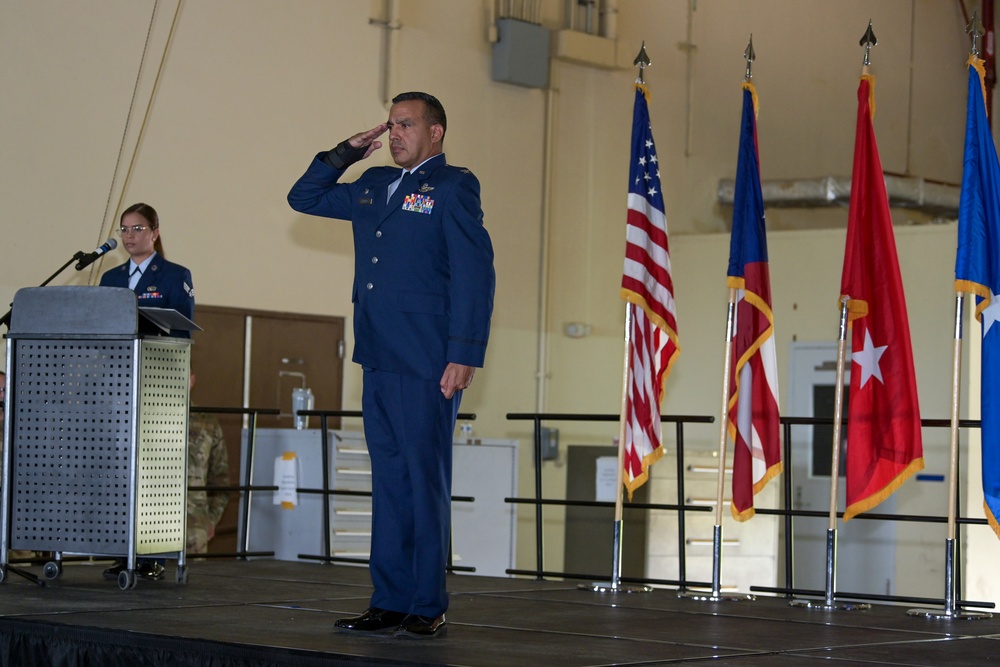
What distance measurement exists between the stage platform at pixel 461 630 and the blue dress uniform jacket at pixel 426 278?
2.65 feet

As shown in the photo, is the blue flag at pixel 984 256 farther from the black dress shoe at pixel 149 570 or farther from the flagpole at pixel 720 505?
the black dress shoe at pixel 149 570

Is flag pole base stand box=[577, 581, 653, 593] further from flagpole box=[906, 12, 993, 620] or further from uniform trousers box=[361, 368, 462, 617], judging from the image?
uniform trousers box=[361, 368, 462, 617]

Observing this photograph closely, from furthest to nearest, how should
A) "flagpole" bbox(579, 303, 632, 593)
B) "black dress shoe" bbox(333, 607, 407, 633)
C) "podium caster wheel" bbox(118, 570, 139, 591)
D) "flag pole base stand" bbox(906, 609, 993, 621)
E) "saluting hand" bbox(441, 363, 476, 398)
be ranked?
"flagpole" bbox(579, 303, 632, 593) < "flag pole base stand" bbox(906, 609, 993, 621) < "podium caster wheel" bbox(118, 570, 139, 591) < "black dress shoe" bbox(333, 607, 407, 633) < "saluting hand" bbox(441, 363, 476, 398)

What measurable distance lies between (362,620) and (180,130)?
19.6 feet

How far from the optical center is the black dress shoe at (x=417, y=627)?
389cm

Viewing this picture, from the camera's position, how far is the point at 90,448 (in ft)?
16.8

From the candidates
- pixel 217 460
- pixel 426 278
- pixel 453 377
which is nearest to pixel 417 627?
pixel 453 377

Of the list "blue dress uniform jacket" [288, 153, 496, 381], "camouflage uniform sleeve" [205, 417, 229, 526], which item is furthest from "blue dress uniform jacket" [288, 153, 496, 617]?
"camouflage uniform sleeve" [205, 417, 229, 526]

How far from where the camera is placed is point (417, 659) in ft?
11.2

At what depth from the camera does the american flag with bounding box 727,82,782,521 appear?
5973 millimetres

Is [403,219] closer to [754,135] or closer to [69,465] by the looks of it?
[69,465]

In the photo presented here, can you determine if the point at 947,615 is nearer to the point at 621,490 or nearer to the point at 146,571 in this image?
the point at 621,490

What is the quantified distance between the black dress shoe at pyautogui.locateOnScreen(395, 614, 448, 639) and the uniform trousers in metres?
0.02

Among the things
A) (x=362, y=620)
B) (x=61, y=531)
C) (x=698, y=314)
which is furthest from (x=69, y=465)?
(x=698, y=314)
